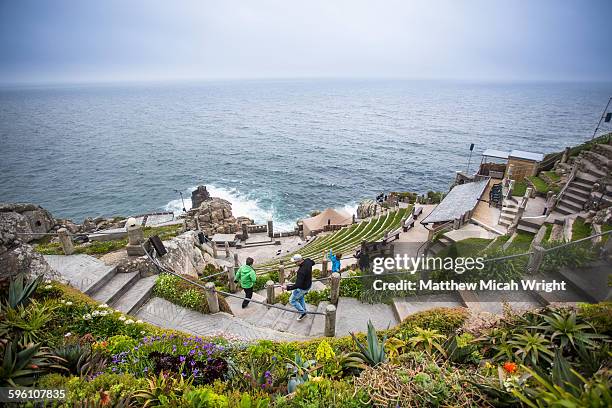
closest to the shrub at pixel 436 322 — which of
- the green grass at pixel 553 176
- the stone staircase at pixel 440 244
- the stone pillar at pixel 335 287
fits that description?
the stone pillar at pixel 335 287

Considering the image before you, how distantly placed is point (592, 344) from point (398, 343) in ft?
10.0

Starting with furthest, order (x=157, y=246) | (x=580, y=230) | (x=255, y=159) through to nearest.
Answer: (x=255, y=159), (x=580, y=230), (x=157, y=246)

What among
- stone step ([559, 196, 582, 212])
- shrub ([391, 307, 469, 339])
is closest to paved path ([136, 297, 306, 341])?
shrub ([391, 307, 469, 339])

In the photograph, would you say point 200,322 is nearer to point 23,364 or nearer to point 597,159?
point 23,364

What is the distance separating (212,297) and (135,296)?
2.84 meters

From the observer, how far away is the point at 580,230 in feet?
41.6

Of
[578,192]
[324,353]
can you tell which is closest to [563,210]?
[578,192]

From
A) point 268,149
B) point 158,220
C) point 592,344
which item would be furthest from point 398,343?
point 268,149

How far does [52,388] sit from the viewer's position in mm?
4348

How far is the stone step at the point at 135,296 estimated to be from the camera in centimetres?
891

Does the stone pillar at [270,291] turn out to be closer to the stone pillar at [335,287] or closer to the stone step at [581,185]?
the stone pillar at [335,287]

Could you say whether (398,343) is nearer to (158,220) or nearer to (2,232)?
(2,232)

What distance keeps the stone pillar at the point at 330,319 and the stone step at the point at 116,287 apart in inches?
273

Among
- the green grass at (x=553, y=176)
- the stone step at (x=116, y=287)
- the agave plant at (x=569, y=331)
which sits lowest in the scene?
the stone step at (x=116, y=287)
